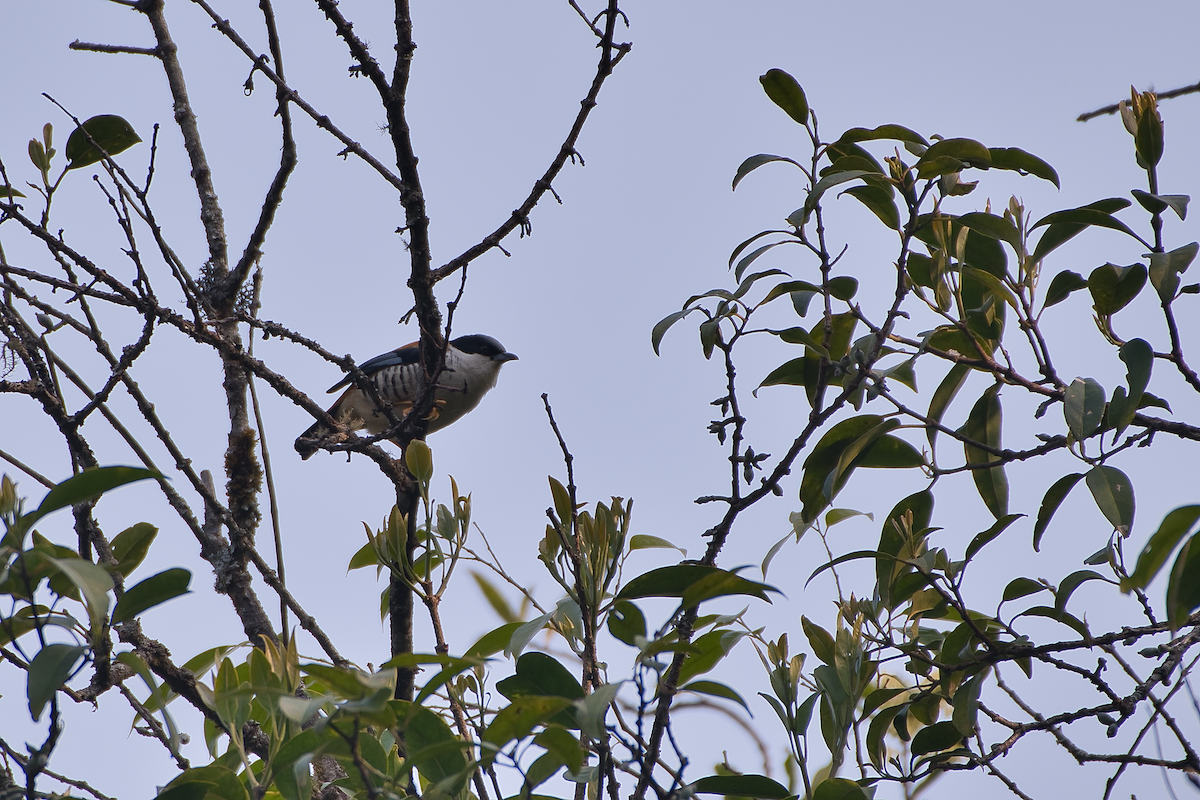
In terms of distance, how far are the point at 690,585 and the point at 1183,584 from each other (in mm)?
841

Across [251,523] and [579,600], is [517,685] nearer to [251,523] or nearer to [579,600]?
[579,600]

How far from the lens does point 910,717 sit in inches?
96.4

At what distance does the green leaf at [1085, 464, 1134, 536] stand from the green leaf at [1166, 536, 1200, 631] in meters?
0.12

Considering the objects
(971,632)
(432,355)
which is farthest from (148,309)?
(971,632)

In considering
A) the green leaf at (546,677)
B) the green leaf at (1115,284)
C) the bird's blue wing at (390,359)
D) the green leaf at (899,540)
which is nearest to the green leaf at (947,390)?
the green leaf at (899,540)

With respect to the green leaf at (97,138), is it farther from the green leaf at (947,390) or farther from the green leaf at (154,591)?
the green leaf at (947,390)

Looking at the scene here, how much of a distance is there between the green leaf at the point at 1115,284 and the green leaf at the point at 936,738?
92 centimetres

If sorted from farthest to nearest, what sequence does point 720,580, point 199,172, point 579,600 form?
point 199,172 < point 579,600 < point 720,580

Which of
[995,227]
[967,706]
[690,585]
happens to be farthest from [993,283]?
[690,585]

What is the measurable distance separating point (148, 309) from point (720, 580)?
6.76ft

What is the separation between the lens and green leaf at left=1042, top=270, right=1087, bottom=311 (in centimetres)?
208

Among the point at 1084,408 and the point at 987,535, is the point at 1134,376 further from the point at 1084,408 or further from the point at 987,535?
the point at 987,535

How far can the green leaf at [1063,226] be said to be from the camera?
198 centimetres

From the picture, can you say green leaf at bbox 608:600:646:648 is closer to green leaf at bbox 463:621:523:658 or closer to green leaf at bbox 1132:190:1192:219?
green leaf at bbox 463:621:523:658
